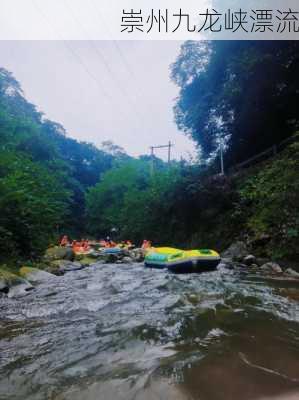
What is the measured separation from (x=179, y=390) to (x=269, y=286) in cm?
398

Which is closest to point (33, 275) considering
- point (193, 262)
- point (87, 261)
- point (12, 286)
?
point (12, 286)

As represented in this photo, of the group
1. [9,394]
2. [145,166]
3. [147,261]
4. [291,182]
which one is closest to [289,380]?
[9,394]

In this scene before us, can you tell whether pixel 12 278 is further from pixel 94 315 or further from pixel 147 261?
pixel 147 261

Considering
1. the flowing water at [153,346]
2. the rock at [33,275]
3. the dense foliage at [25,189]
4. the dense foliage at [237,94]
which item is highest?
the dense foliage at [237,94]

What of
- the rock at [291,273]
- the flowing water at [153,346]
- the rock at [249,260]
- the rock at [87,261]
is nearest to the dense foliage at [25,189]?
the rock at [87,261]

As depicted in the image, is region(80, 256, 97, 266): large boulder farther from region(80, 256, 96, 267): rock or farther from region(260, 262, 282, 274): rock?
region(260, 262, 282, 274): rock

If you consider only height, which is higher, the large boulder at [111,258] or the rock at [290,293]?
the rock at [290,293]

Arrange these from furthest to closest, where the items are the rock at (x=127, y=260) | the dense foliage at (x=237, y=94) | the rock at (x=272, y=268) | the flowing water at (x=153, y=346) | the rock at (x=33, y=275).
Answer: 1. the dense foliage at (x=237, y=94)
2. the rock at (x=127, y=260)
3. the rock at (x=272, y=268)
4. the rock at (x=33, y=275)
5. the flowing water at (x=153, y=346)

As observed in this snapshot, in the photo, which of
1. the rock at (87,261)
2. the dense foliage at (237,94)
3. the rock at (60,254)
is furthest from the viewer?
the dense foliage at (237,94)

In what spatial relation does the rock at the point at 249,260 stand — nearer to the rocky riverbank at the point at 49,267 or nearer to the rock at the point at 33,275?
the rocky riverbank at the point at 49,267

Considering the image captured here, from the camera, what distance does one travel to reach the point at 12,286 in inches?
215

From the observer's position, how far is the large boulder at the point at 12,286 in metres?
5.17

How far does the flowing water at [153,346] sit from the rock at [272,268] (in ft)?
9.25

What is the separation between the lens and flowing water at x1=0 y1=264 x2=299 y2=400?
1869 millimetres
